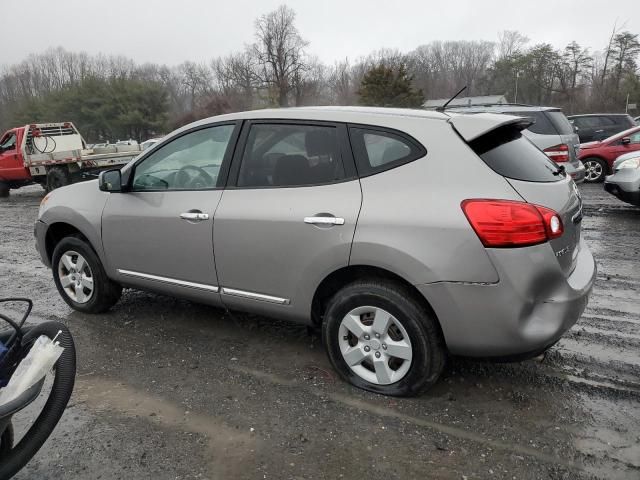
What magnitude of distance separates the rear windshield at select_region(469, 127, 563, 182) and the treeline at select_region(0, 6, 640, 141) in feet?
110

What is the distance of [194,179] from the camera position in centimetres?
382

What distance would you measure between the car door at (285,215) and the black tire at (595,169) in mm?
11019

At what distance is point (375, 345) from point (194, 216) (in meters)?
1.56

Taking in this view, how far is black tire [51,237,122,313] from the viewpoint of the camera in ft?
14.5

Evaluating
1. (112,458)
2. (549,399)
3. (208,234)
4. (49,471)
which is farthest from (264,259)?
(549,399)

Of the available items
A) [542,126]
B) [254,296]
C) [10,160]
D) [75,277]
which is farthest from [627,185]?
[10,160]

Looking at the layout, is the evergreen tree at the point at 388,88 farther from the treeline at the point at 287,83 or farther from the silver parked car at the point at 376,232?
the silver parked car at the point at 376,232

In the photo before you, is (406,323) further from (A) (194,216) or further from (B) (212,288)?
(A) (194,216)

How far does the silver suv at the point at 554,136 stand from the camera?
904 centimetres

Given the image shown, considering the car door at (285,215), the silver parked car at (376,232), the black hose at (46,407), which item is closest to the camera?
the black hose at (46,407)

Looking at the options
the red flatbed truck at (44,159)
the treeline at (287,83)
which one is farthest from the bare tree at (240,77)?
the red flatbed truck at (44,159)

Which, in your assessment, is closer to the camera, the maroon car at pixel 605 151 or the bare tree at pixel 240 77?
the maroon car at pixel 605 151

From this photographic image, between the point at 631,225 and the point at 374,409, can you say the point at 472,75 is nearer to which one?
the point at 631,225

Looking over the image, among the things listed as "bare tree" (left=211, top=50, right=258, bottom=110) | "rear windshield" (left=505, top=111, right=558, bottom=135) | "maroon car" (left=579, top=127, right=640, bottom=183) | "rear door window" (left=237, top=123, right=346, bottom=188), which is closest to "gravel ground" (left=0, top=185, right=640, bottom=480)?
"rear door window" (left=237, top=123, right=346, bottom=188)
